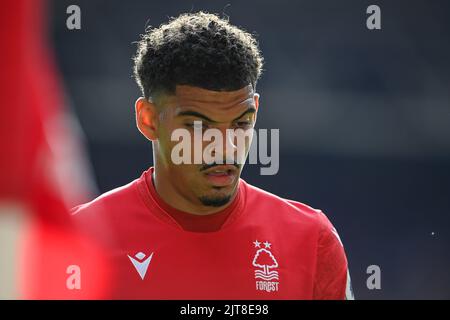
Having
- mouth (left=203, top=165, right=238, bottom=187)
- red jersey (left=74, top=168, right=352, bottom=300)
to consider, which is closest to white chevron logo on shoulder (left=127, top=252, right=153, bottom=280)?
red jersey (left=74, top=168, right=352, bottom=300)

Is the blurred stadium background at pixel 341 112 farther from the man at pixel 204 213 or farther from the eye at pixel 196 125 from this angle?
the eye at pixel 196 125

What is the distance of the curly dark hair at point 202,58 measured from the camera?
83.0 inches

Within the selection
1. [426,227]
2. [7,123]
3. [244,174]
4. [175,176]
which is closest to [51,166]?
[7,123]

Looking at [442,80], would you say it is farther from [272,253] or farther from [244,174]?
[272,253]

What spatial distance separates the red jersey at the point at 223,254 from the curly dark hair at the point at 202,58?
391mm

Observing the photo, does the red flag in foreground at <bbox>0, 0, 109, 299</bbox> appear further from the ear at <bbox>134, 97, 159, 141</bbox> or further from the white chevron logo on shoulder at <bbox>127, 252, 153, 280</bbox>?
the ear at <bbox>134, 97, 159, 141</bbox>

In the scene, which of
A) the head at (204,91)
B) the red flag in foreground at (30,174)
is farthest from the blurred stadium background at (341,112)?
the red flag in foreground at (30,174)

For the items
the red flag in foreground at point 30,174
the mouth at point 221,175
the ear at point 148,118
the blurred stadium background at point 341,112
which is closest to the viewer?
the red flag in foreground at point 30,174

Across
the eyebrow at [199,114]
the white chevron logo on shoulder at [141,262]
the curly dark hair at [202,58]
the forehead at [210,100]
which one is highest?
the curly dark hair at [202,58]

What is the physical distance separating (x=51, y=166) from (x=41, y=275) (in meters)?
0.10

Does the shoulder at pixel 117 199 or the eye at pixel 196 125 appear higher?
the eye at pixel 196 125

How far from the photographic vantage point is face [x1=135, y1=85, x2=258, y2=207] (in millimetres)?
2111

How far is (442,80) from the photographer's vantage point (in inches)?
164

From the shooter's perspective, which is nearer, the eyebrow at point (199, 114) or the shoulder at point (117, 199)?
the eyebrow at point (199, 114)
